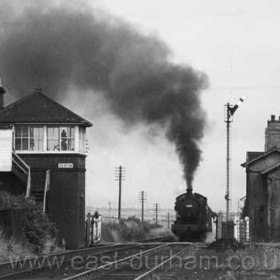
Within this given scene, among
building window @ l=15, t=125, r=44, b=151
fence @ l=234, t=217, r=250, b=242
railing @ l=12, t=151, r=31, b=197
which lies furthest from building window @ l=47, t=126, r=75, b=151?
fence @ l=234, t=217, r=250, b=242

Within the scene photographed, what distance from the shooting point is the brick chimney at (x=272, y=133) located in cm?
4703

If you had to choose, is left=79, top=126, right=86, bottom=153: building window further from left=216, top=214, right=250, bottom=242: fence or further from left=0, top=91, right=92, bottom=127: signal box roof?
left=216, top=214, right=250, bottom=242: fence

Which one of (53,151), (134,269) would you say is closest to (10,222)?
(53,151)

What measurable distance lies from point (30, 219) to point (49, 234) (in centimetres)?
149

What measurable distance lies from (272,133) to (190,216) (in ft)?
29.9

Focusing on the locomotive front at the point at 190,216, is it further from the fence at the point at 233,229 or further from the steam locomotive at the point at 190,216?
the fence at the point at 233,229

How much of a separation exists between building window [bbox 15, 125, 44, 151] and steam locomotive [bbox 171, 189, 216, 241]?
8.21 metres

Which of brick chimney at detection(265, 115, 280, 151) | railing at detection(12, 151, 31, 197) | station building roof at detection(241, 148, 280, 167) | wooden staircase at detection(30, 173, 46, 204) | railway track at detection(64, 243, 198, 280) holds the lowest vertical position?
railway track at detection(64, 243, 198, 280)

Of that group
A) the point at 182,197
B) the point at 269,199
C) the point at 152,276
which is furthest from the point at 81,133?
the point at 152,276

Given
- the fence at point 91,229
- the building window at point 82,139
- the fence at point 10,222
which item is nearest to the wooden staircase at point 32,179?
the building window at point 82,139

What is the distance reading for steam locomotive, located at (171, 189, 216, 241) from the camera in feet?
138

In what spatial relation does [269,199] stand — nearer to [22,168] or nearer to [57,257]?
[22,168]

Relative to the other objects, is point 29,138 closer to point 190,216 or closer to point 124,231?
point 190,216

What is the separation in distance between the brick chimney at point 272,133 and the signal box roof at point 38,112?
12465 mm
